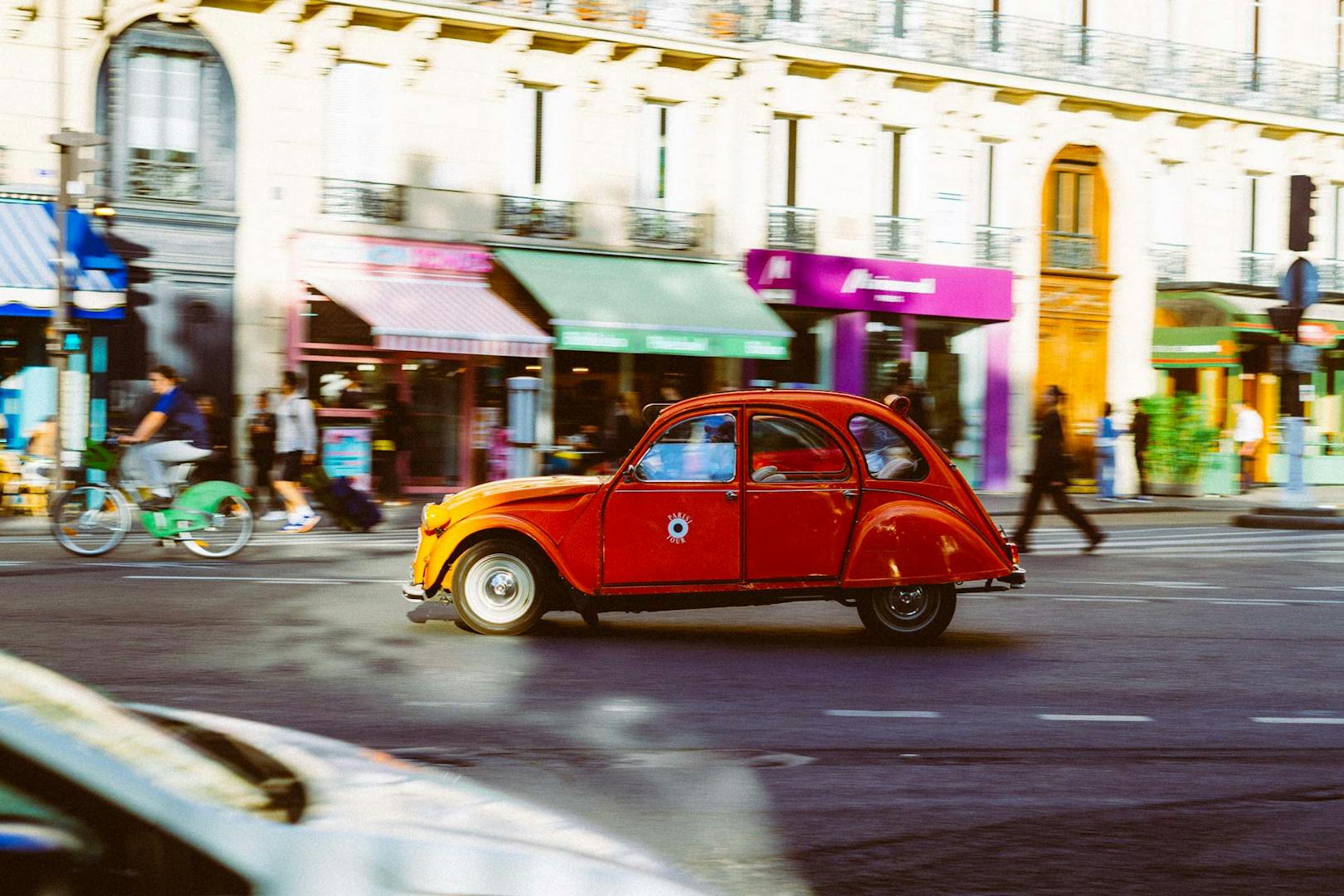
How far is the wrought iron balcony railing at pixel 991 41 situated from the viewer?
26703 millimetres

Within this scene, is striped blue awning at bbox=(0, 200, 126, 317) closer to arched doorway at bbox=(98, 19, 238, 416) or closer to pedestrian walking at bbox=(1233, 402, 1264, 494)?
arched doorway at bbox=(98, 19, 238, 416)

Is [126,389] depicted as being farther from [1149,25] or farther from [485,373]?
[1149,25]

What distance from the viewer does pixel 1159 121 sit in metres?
31.5

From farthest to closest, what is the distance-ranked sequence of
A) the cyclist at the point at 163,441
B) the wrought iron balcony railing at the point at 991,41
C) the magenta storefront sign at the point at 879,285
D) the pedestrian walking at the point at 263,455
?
the magenta storefront sign at the point at 879,285, the wrought iron balcony railing at the point at 991,41, the pedestrian walking at the point at 263,455, the cyclist at the point at 163,441

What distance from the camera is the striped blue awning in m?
20.3

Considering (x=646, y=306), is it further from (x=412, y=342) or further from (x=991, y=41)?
(x=991, y=41)

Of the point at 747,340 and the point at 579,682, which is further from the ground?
the point at 747,340

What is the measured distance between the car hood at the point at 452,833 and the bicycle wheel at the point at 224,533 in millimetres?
11553

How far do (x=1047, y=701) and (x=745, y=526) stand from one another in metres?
2.31

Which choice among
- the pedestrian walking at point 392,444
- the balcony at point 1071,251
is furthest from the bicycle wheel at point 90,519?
the balcony at point 1071,251

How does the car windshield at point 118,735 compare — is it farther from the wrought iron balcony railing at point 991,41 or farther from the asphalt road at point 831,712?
the wrought iron balcony railing at point 991,41

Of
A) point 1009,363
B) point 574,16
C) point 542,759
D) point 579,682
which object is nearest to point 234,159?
point 574,16

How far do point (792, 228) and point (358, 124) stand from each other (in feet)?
25.1

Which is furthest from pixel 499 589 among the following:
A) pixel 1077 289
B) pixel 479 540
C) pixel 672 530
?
pixel 1077 289
